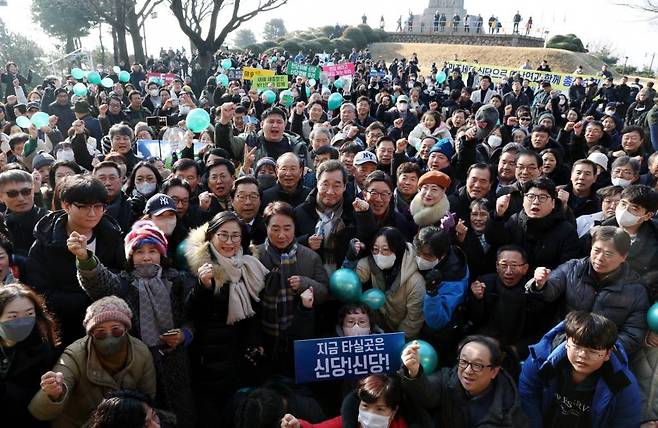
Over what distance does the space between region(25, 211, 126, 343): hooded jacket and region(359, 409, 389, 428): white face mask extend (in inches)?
77.3

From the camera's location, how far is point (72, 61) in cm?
2719

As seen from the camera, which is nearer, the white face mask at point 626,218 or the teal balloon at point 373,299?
the teal balloon at point 373,299

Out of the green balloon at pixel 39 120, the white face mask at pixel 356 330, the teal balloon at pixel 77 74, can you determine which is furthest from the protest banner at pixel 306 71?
the white face mask at pixel 356 330

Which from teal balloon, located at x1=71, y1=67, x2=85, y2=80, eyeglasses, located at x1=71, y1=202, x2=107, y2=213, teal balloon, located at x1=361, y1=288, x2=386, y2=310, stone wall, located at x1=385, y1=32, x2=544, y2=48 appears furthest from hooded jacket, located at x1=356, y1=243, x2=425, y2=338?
stone wall, located at x1=385, y1=32, x2=544, y2=48

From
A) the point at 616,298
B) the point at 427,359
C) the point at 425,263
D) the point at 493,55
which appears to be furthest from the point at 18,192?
the point at 493,55

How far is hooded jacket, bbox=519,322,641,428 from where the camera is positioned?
Answer: 2541mm

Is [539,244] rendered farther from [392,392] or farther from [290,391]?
[290,391]

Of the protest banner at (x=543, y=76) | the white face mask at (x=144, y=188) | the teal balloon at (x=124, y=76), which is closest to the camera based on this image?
the white face mask at (x=144, y=188)

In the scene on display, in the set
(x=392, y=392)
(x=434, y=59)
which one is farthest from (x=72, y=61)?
(x=392, y=392)

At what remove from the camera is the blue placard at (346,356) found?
2859 millimetres

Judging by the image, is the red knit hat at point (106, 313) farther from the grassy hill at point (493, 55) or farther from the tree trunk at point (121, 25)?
the grassy hill at point (493, 55)

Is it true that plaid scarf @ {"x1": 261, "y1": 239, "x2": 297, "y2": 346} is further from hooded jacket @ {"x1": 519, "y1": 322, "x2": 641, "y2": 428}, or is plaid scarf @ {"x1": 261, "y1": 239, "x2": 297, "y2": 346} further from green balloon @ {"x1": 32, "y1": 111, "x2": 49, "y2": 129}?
green balloon @ {"x1": 32, "y1": 111, "x2": 49, "y2": 129}

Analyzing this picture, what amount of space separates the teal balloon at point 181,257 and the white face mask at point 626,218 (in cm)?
327

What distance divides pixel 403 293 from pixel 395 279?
12 cm
